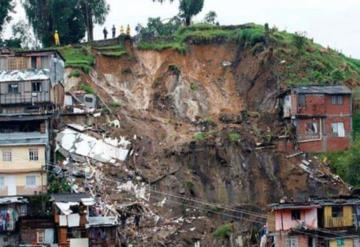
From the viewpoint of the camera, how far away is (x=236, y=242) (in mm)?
73500

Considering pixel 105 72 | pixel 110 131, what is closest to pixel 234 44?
pixel 105 72

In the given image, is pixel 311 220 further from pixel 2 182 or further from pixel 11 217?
pixel 2 182

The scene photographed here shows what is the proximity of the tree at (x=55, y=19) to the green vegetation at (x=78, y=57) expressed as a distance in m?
3.34

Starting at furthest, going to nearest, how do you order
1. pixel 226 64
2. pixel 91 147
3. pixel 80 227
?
pixel 226 64
pixel 91 147
pixel 80 227

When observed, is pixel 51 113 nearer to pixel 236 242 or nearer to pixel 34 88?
pixel 34 88

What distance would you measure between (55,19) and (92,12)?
3.31 m

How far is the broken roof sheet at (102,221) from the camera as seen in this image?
70875 mm

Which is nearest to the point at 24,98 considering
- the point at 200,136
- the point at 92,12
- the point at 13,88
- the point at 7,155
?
the point at 13,88

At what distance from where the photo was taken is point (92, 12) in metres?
94.8

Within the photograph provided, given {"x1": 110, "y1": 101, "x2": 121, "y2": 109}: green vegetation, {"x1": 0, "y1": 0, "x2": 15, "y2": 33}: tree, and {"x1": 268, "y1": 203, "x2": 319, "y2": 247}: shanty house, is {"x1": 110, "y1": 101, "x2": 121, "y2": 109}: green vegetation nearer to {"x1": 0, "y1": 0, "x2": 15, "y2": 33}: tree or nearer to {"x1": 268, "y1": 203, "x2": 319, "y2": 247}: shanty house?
{"x1": 0, "y1": 0, "x2": 15, "y2": 33}: tree

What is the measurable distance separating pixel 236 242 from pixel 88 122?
14461 mm

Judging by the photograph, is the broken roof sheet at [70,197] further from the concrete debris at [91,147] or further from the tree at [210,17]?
the tree at [210,17]

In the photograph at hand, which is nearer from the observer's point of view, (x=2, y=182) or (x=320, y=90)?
(x=2, y=182)

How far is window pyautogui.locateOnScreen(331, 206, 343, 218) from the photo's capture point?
68500 mm
